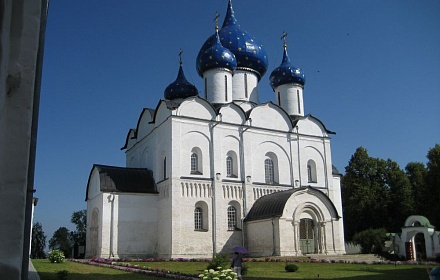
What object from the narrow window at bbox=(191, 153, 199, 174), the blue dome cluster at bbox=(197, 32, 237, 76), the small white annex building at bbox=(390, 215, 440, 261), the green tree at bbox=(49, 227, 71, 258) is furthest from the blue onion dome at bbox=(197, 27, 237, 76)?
the green tree at bbox=(49, 227, 71, 258)

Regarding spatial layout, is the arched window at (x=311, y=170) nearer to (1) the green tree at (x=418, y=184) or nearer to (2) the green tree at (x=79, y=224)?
(1) the green tree at (x=418, y=184)

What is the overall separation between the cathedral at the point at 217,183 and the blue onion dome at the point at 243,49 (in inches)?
38.1

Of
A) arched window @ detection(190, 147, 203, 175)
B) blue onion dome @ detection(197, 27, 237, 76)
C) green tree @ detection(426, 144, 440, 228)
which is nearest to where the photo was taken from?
arched window @ detection(190, 147, 203, 175)

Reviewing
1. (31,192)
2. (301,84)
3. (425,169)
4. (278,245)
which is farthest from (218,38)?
(31,192)

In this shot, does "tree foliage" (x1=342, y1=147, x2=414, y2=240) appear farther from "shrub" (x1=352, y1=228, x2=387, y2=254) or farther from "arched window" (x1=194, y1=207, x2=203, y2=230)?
"arched window" (x1=194, y1=207, x2=203, y2=230)

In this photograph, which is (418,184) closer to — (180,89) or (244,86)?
(244,86)

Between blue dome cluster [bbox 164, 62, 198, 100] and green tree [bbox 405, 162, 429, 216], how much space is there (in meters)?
19.5

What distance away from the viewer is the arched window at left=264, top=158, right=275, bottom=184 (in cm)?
2702

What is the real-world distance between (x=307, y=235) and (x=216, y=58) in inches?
464

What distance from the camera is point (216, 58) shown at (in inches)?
1087

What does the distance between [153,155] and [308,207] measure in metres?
9.33

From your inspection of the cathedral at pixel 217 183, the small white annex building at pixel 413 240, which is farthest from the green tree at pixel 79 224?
the small white annex building at pixel 413 240

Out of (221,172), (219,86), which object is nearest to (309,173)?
(221,172)

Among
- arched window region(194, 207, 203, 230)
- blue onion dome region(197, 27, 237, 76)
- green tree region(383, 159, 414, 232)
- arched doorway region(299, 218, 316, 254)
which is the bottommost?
arched doorway region(299, 218, 316, 254)
